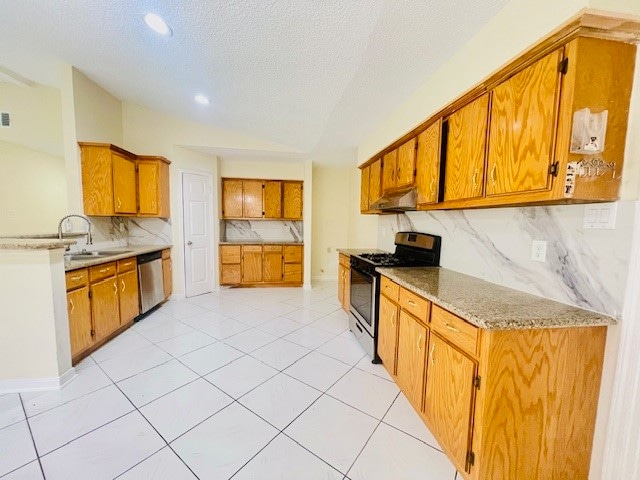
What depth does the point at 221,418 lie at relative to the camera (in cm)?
162

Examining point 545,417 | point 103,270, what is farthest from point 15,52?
point 545,417

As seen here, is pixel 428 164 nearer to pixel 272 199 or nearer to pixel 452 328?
pixel 452 328

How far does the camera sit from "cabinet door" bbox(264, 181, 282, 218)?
16.2 ft

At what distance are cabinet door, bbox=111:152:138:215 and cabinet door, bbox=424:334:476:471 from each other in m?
3.94

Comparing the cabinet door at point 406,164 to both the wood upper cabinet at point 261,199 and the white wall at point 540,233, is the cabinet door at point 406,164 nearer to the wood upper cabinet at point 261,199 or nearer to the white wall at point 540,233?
the white wall at point 540,233

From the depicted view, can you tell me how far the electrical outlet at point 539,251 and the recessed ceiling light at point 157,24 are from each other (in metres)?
3.06

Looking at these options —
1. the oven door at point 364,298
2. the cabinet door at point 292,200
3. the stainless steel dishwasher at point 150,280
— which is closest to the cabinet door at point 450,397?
the oven door at point 364,298

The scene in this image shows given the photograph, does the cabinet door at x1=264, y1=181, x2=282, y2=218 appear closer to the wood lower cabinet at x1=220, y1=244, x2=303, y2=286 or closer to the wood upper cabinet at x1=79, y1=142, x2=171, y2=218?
the wood lower cabinet at x1=220, y1=244, x2=303, y2=286

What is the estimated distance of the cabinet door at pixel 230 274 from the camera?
4734 millimetres

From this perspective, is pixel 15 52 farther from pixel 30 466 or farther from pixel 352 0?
Answer: pixel 30 466

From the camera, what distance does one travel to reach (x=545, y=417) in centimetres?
112

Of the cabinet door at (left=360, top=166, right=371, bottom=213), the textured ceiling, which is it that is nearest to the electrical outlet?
the textured ceiling

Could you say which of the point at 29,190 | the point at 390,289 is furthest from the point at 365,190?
the point at 29,190

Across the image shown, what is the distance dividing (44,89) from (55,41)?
1.57m
